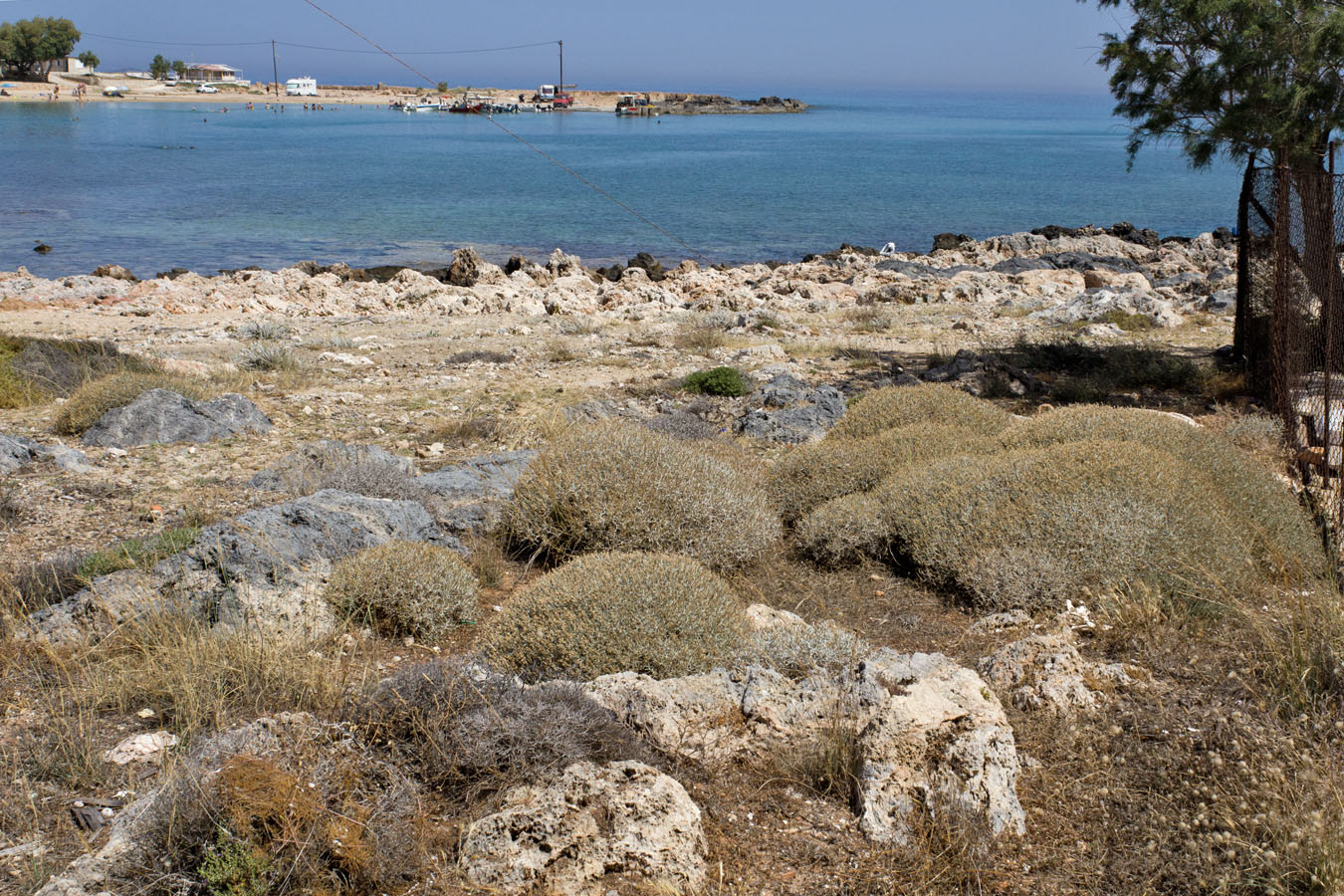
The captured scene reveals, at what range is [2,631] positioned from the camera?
4953mm

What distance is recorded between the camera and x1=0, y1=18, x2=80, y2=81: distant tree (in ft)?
402

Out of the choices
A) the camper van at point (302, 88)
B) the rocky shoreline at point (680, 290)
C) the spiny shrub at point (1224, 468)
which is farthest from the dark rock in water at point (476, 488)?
the camper van at point (302, 88)

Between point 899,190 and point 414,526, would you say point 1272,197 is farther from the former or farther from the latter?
point 899,190

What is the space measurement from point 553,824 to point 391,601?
235cm

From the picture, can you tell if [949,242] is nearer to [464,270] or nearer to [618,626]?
[464,270]

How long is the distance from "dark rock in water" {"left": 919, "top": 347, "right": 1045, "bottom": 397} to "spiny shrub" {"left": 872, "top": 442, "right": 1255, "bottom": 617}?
508cm

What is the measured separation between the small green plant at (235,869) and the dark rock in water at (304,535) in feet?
8.31

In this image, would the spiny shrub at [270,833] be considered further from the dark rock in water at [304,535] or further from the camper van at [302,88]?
the camper van at [302,88]

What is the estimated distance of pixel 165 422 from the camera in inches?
353

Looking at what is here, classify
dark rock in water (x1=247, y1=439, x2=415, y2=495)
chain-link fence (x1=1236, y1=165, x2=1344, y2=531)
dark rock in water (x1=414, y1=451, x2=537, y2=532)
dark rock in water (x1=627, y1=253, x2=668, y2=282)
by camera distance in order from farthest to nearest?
dark rock in water (x1=627, y1=253, x2=668, y2=282)
dark rock in water (x1=247, y1=439, x2=415, y2=495)
chain-link fence (x1=1236, y1=165, x2=1344, y2=531)
dark rock in water (x1=414, y1=451, x2=537, y2=532)

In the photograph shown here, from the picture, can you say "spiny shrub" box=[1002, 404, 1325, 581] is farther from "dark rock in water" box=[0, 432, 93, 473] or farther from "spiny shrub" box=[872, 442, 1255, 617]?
"dark rock in water" box=[0, 432, 93, 473]

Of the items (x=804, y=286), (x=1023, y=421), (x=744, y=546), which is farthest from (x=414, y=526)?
(x=804, y=286)

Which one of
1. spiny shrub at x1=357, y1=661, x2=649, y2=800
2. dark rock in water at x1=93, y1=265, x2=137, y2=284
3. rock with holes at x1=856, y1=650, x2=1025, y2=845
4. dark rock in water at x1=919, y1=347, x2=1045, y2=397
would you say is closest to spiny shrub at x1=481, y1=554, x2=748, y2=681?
spiny shrub at x1=357, y1=661, x2=649, y2=800

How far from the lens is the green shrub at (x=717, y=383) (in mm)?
11461
